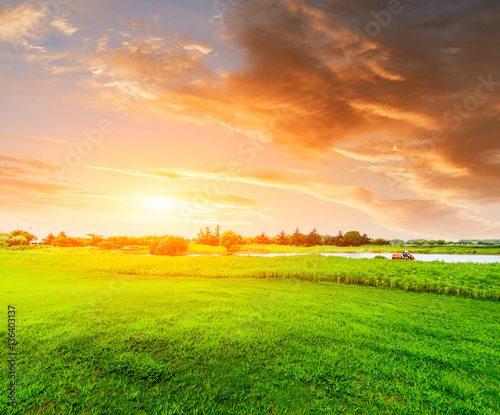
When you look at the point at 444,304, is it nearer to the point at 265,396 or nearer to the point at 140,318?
the point at 265,396

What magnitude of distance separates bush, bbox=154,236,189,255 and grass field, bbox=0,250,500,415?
25.7 metres

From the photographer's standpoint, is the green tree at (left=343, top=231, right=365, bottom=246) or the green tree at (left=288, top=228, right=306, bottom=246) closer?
the green tree at (left=343, top=231, right=365, bottom=246)

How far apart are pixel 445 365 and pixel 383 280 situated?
41.1ft

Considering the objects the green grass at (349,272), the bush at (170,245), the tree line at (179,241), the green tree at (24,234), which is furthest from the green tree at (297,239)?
the green tree at (24,234)

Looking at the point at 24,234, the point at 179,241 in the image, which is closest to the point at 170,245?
the point at 179,241

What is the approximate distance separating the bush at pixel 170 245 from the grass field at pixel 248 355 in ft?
84.2

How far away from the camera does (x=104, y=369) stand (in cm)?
620

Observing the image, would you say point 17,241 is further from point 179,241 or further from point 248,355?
point 248,355

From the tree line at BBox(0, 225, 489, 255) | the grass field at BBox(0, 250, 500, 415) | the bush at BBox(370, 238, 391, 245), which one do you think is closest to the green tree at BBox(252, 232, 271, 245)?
the tree line at BBox(0, 225, 489, 255)

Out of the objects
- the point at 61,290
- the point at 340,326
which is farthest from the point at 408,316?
the point at 61,290

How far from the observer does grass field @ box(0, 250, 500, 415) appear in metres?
5.27

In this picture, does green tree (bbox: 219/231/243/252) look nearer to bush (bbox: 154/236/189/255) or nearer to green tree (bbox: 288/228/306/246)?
bush (bbox: 154/236/189/255)

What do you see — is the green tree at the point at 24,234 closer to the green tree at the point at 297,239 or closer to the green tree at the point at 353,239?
the green tree at the point at 297,239

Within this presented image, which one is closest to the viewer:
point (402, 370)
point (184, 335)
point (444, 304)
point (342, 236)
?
point (402, 370)
